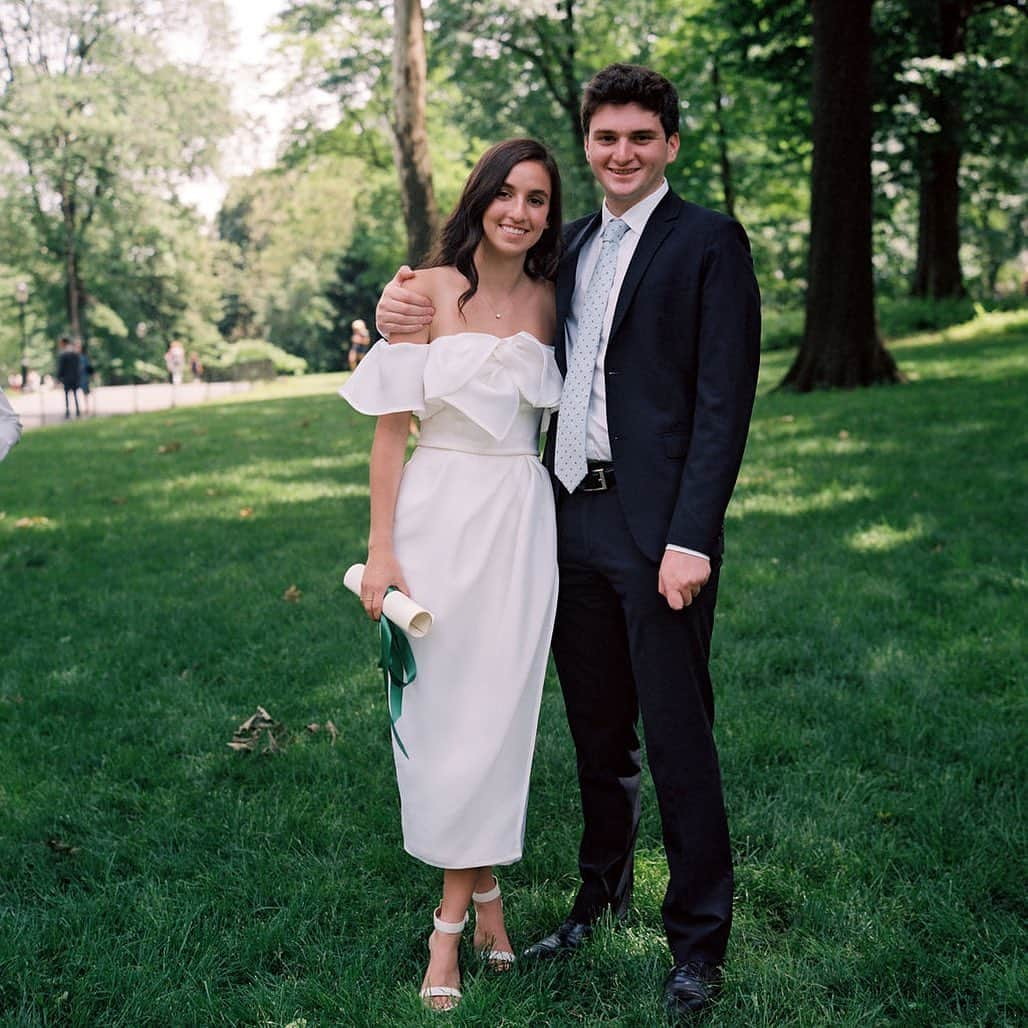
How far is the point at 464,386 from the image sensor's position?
2934 mm

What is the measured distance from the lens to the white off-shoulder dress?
295cm

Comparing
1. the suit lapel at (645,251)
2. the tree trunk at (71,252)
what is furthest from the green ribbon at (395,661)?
the tree trunk at (71,252)

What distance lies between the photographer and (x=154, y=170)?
4353 cm

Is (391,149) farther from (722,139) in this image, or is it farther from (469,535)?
(469,535)

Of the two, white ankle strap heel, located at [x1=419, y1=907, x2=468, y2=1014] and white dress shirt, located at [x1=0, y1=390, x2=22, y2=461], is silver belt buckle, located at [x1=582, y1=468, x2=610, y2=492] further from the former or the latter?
white dress shirt, located at [x1=0, y1=390, x2=22, y2=461]

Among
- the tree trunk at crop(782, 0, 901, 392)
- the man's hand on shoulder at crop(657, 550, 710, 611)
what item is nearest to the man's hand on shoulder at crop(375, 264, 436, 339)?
the man's hand on shoulder at crop(657, 550, 710, 611)

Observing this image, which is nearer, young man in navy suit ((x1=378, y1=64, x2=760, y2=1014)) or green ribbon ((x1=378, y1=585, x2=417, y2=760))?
young man in navy suit ((x1=378, y1=64, x2=760, y2=1014))

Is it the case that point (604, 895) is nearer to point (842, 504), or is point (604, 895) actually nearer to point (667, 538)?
point (667, 538)

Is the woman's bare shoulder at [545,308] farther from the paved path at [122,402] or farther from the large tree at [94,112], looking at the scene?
the large tree at [94,112]

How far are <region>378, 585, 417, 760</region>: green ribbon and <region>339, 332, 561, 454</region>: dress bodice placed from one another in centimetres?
48

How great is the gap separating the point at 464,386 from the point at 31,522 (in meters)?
7.55

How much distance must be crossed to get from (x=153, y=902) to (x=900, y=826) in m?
2.41

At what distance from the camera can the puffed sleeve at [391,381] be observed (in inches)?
115

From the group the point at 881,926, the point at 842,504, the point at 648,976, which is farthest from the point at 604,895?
the point at 842,504
